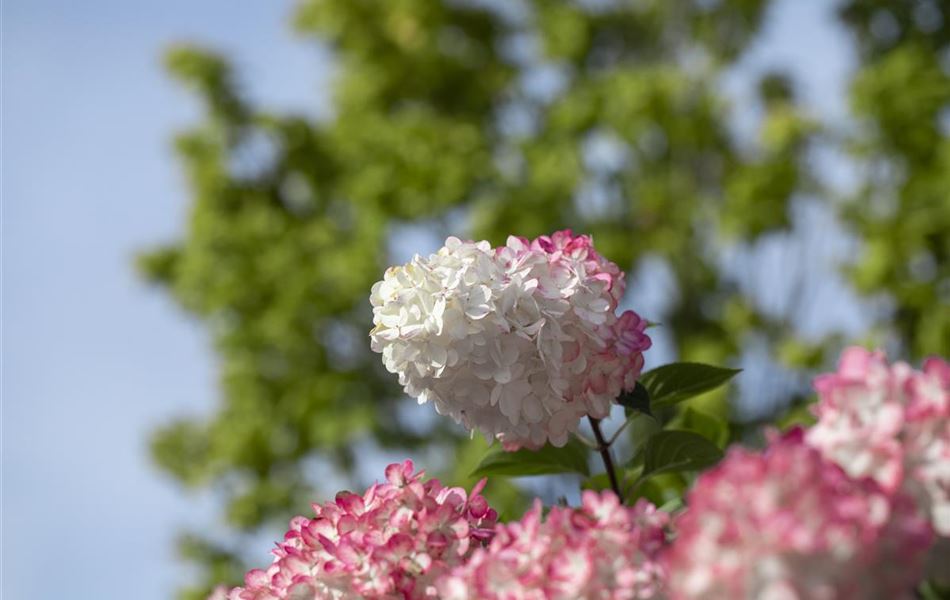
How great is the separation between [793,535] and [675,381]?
78 centimetres

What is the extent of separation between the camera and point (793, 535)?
908mm

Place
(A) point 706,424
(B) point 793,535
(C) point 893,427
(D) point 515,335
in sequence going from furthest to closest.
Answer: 1. (A) point 706,424
2. (D) point 515,335
3. (C) point 893,427
4. (B) point 793,535

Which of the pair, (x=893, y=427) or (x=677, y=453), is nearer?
(x=893, y=427)

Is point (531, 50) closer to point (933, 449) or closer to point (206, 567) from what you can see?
point (206, 567)

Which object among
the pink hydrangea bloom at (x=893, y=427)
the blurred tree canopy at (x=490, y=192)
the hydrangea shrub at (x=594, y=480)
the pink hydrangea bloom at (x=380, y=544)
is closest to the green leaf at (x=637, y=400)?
the hydrangea shrub at (x=594, y=480)

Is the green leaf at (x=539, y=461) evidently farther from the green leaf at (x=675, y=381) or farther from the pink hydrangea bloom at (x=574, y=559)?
the pink hydrangea bloom at (x=574, y=559)

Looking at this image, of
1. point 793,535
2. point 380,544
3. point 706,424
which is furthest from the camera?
point 706,424

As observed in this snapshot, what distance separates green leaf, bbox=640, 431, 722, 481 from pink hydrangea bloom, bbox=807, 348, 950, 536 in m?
0.58

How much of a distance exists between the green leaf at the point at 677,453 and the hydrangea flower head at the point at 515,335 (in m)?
0.15

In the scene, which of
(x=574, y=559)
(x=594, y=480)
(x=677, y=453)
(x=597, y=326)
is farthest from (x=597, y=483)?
(x=574, y=559)

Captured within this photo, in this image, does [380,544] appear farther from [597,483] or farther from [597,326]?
[597,483]

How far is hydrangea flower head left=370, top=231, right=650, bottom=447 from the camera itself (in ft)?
4.91

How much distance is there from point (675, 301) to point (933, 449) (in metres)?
11.3

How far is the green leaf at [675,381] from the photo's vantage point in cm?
167
